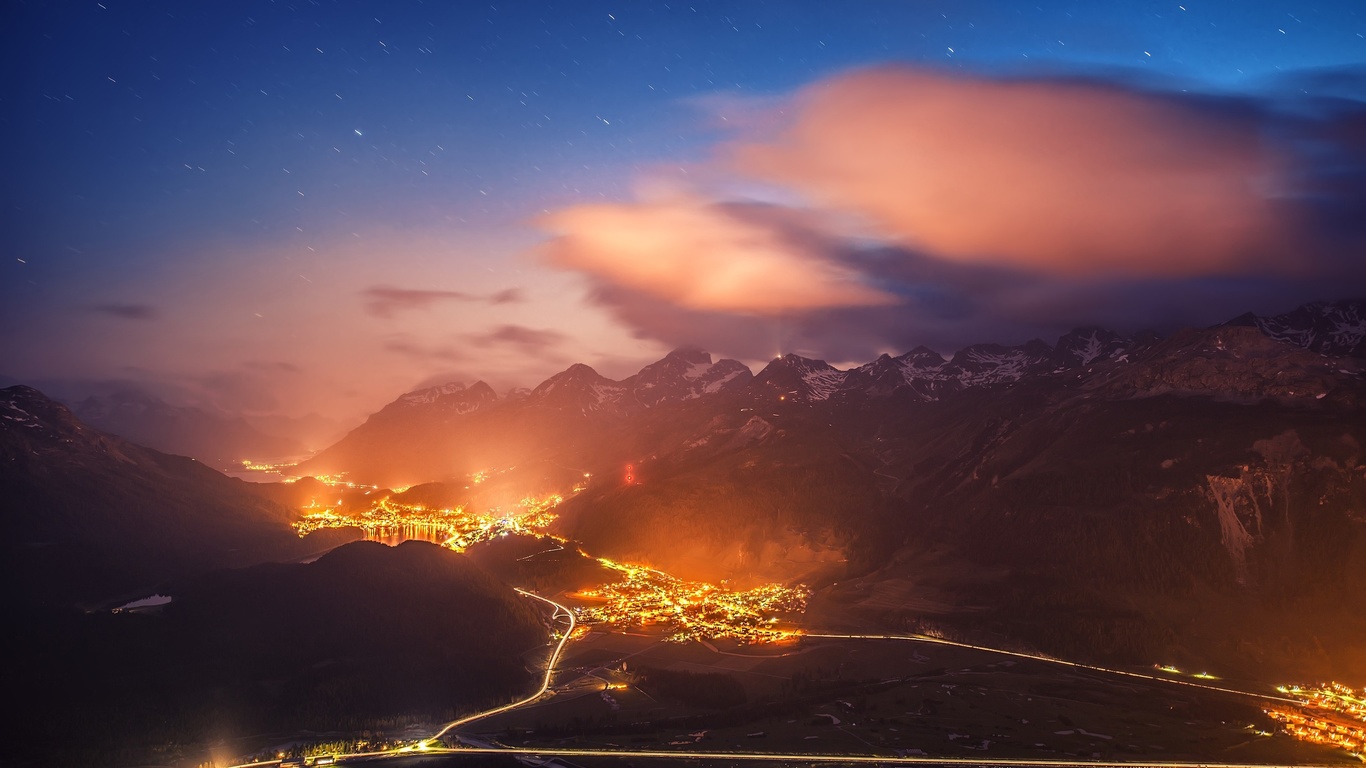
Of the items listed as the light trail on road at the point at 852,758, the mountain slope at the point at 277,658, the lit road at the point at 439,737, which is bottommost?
the light trail on road at the point at 852,758

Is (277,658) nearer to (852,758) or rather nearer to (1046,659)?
(852,758)

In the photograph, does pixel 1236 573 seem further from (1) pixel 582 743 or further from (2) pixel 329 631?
(2) pixel 329 631

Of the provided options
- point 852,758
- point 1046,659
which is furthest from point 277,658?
point 1046,659

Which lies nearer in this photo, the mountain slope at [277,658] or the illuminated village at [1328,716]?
the mountain slope at [277,658]

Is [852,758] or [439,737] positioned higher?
[439,737]

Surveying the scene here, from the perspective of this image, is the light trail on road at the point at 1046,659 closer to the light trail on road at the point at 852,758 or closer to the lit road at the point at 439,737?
the light trail on road at the point at 852,758

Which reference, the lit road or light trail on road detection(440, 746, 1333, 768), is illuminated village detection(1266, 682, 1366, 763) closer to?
light trail on road detection(440, 746, 1333, 768)

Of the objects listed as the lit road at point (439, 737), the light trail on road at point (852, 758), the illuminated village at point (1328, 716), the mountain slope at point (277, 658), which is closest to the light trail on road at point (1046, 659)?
the illuminated village at point (1328, 716)

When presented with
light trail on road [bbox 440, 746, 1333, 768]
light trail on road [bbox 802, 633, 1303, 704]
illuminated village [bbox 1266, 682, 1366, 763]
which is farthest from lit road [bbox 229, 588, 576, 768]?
illuminated village [bbox 1266, 682, 1366, 763]
